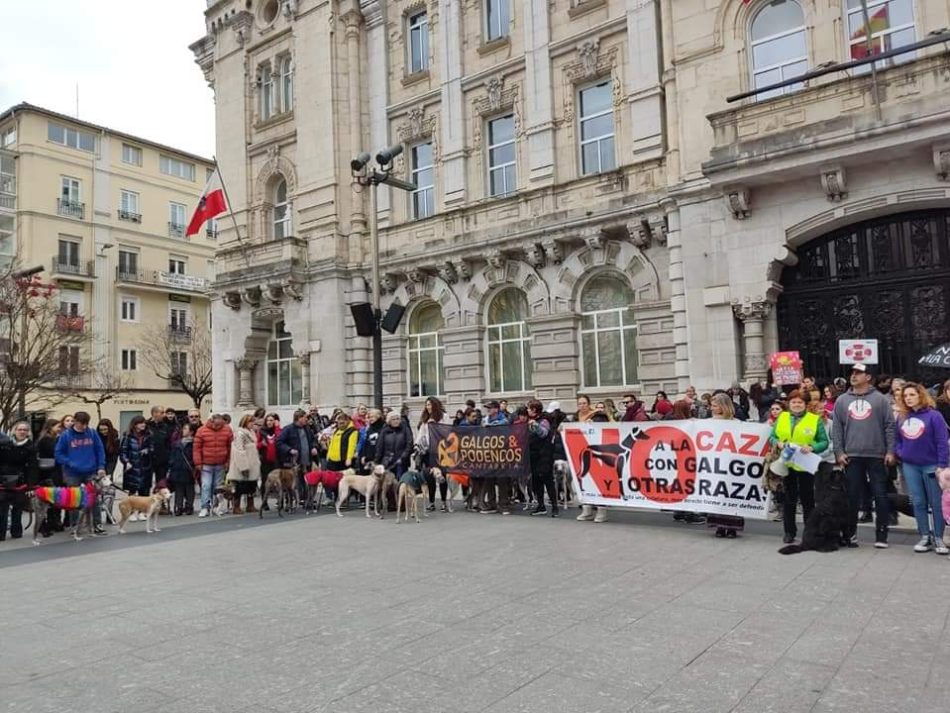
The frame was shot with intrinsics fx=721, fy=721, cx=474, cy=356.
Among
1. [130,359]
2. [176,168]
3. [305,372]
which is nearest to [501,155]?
[305,372]

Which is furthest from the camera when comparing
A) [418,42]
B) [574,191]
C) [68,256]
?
[68,256]

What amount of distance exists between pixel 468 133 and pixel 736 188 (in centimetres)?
993

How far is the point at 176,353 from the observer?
45125mm

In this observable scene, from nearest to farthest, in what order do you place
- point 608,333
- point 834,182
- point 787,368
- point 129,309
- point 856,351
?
point 856,351
point 834,182
point 787,368
point 608,333
point 129,309

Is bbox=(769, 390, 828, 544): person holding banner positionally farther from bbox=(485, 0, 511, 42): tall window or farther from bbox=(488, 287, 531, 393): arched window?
bbox=(485, 0, 511, 42): tall window

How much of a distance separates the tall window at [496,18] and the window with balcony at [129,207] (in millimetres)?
34498

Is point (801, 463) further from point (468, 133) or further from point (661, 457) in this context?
point (468, 133)

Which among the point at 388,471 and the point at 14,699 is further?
the point at 388,471

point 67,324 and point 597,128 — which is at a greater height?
point 597,128

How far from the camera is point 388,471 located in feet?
41.5

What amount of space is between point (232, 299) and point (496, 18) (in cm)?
1367

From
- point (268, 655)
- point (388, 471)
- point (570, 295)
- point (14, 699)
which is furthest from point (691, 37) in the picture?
point (14, 699)

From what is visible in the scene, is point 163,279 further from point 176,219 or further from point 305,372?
point 305,372

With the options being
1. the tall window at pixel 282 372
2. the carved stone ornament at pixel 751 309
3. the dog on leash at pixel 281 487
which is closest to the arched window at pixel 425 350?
the tall window at pixel 282 372
